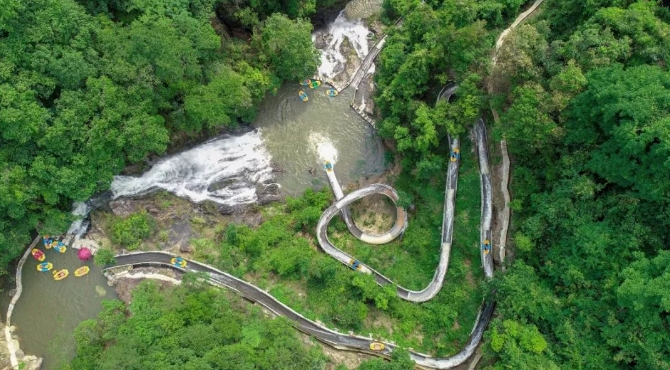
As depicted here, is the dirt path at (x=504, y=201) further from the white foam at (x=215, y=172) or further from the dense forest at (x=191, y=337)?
the white foam at (x=215, y=172)

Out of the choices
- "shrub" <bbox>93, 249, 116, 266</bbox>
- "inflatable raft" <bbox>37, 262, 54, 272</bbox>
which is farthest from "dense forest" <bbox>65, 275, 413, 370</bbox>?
"inflatable raft" <bbox>37, 262, 54, 272</bbox>

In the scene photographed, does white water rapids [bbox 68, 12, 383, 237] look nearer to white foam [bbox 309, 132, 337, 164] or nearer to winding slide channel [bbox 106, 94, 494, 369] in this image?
white foam [bbox 309, 132, 337, 164]

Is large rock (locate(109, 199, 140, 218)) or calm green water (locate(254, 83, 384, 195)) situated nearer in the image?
large rock (locate(109, 199, 140, 218))

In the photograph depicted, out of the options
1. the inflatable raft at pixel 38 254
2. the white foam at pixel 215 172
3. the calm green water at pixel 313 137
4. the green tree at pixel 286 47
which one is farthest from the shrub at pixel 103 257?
the green tree at pixel 286 47

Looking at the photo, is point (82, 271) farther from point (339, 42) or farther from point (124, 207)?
point (339, 42)

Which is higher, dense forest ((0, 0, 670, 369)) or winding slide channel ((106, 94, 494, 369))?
dense forest ((0, 0, 670, 369))

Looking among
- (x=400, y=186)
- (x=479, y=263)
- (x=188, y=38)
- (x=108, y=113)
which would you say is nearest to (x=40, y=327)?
(x=108, y=113)
